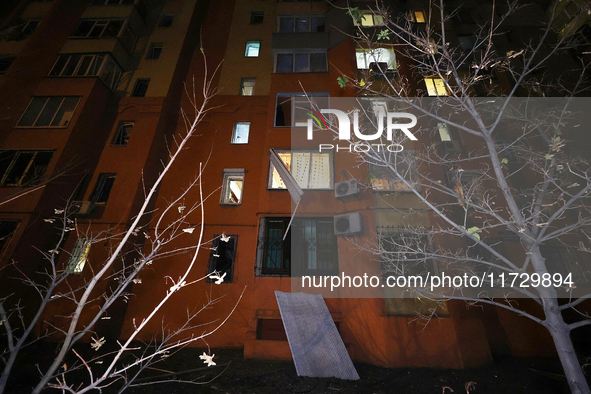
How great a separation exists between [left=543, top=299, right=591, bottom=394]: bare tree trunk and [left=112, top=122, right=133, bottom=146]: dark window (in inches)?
714

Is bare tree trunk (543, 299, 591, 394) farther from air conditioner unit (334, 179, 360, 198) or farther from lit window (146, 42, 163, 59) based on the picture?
lit window (146, 42, 163, 59)

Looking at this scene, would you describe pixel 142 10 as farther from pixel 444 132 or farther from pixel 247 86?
pixel 444 132

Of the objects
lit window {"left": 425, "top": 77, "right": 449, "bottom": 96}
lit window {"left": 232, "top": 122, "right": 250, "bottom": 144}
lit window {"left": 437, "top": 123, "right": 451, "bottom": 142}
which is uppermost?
lit window {"left": 425, "top": 77, "right": 449, "bottom": 96}

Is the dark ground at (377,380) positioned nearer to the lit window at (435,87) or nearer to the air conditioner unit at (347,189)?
the air conditioner unit at (347,189)

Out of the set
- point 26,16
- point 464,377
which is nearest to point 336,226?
point 464,377

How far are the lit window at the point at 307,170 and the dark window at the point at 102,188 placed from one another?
8.33 m

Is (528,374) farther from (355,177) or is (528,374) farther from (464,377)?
(355,177)

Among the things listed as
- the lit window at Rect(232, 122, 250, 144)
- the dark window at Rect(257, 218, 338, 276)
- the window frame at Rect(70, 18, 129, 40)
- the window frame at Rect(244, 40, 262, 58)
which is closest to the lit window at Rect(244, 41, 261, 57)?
the window frame at Rect(244, 40, 262, 58)

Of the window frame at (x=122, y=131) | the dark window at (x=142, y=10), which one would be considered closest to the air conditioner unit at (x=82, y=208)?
the window frame at (x=122, y=131)

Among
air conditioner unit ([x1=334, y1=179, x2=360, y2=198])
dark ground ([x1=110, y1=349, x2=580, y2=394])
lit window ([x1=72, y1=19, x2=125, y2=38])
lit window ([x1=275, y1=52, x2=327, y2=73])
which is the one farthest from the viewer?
lit window ([x1=72, y1=19, x2=125, y2=38])

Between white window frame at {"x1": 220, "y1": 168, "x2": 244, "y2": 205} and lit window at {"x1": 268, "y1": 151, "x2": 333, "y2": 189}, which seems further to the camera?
white window frame at {"x1": 220, "y1": 168, "x2": 244, "y2": 205}

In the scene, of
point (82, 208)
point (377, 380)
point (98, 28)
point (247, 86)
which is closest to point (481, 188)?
point (377, 380)

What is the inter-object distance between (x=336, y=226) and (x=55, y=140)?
14.3 meters

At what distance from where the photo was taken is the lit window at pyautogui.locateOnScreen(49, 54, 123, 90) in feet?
49.4
